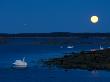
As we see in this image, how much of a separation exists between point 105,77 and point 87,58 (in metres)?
18.1

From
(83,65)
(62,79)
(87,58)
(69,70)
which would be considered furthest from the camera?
(87,58)

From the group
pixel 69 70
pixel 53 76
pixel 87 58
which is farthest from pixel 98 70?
pixel 87 58

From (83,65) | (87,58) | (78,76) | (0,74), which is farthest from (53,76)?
(87,58)

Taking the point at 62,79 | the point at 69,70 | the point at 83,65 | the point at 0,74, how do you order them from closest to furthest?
1. the point at 62,79
2. the point at 0,74
3. the point at 69,70
4. the point at 83,65

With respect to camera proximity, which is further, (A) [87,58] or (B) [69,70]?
(A) [87,58]

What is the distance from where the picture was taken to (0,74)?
43.1m

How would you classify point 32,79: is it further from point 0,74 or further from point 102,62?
point 102,62

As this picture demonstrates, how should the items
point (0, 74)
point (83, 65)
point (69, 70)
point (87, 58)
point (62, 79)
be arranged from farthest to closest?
point (87, 58) < point (83, 65) < point (69, 70) < point (0, 74) < point (62, 79)

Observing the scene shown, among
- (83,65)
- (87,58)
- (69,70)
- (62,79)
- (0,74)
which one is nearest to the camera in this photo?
(62,79)

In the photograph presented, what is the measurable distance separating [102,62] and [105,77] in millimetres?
13356

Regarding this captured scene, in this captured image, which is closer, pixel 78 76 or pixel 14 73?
pixel 78 76

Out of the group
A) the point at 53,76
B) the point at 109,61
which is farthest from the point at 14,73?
the point at 109,61

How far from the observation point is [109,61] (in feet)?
173

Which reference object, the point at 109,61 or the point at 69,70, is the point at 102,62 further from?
the point at 69,70
